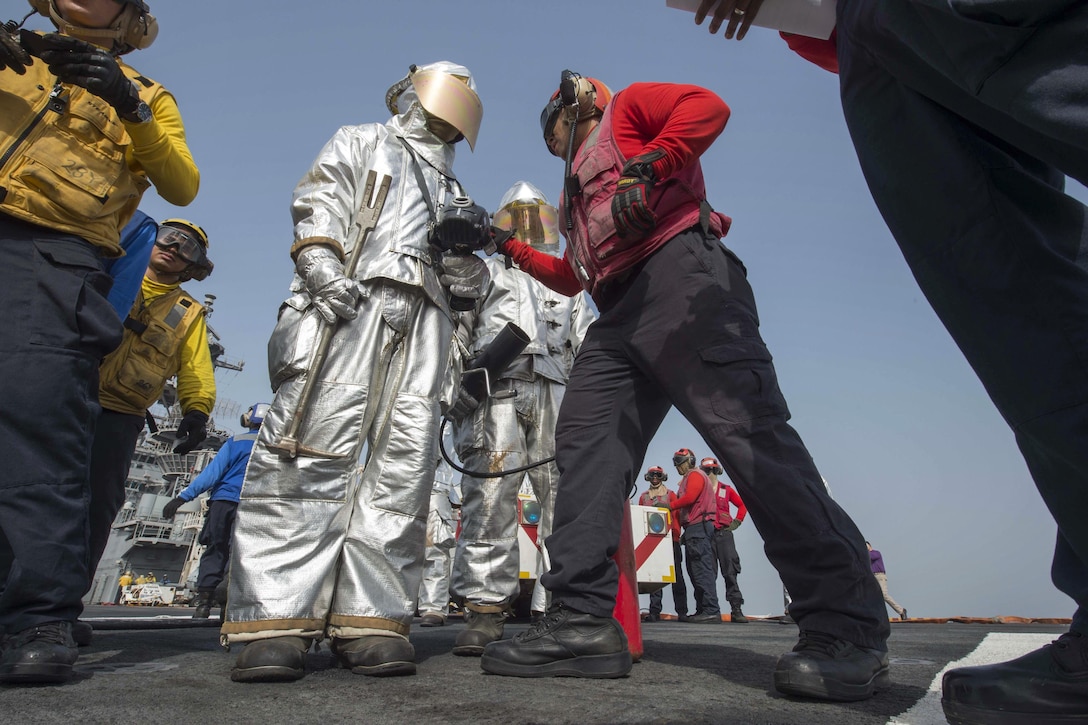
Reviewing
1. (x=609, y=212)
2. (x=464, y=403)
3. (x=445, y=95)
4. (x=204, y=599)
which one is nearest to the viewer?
(x=609, y=212)

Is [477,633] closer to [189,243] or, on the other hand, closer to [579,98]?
[579,98]

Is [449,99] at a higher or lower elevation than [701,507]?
higher

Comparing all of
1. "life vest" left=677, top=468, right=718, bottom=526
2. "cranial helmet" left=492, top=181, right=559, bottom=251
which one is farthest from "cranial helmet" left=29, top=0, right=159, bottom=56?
"life vest" left=677, top=468, right=718, bottom=526

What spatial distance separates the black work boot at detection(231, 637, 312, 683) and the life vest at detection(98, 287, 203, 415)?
1.92 m

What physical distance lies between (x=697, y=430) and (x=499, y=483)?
6.74ft

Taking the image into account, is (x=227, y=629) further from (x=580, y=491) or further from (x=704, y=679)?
(x=704, y=679)

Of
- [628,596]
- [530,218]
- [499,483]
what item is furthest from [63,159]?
[530,218]

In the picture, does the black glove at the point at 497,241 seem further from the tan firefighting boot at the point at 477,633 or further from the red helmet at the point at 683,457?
the red helmet at the point at 683,457

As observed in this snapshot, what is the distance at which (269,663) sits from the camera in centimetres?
173

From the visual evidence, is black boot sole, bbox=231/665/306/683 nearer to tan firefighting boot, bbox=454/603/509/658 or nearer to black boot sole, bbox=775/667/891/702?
tan firefighting boot, bbox=454/603/509/658

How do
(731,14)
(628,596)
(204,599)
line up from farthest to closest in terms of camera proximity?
1. (204,599)
2. (628,596)
3. (731,14)

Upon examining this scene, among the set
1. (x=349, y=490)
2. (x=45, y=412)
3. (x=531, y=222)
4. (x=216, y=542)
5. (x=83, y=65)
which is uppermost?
(x=531, y=222)

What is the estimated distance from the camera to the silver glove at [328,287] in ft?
7.66

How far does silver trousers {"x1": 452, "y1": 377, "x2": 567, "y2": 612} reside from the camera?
344cm
